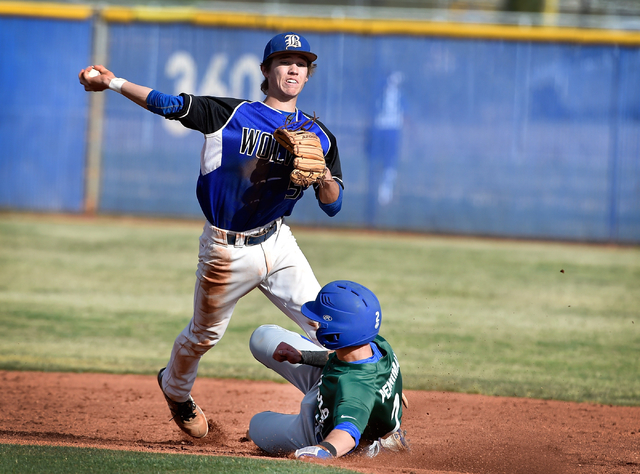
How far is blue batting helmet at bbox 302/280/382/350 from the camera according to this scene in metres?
3.18

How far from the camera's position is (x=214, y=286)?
3883 millimetres

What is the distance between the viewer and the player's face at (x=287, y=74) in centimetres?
383

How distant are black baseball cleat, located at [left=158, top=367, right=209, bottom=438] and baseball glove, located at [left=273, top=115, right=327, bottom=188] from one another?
1539 mm

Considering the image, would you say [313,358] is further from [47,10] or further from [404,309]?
[47,10]

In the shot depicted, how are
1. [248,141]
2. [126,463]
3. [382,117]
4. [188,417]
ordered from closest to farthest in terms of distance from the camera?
[126,463]
[248,141]
[188,417]
[382,117]

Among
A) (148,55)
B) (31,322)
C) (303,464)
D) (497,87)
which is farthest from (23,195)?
(303,464)

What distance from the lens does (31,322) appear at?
24.8 ft

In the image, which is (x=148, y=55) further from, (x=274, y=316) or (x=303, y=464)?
(x=303, y=464)

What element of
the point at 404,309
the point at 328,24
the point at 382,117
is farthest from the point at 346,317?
the point at 328,24

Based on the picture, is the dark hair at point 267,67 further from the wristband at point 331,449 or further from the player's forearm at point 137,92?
the wristband at point 331,449

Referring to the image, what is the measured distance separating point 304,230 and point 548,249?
5.05m

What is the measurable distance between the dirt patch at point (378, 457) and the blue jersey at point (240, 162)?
1.25 m

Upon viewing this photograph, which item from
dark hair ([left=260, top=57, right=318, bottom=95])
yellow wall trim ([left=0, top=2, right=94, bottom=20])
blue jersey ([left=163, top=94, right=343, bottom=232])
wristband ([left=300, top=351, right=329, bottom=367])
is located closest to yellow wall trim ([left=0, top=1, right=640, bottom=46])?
yellow wall trim ([left=0, top=2, right=94, bottom=20])

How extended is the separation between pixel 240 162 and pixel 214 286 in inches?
26.9
